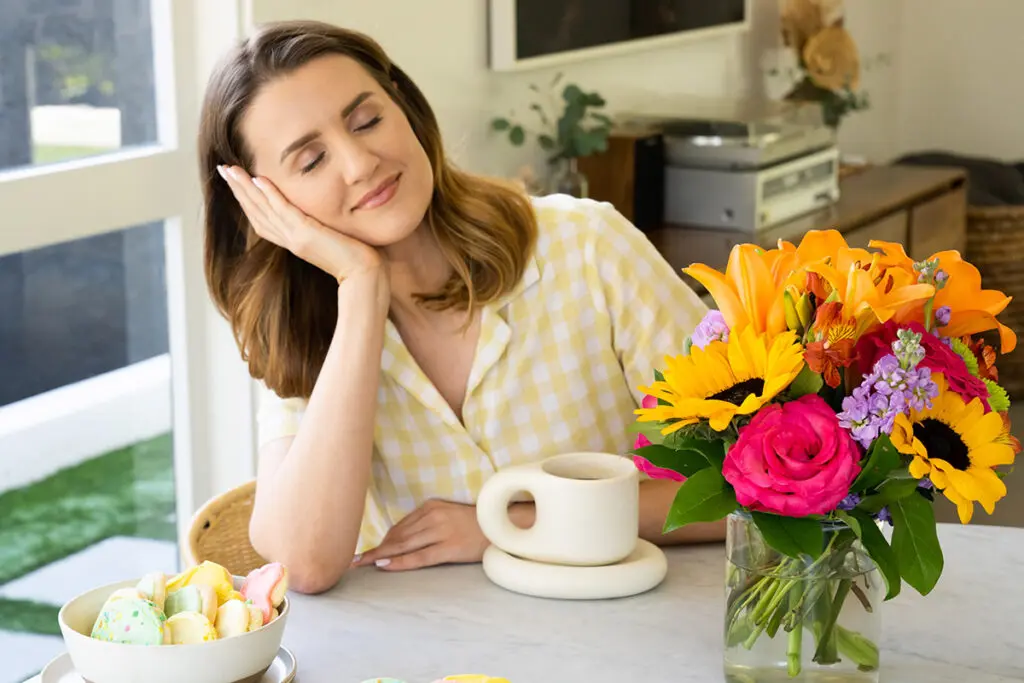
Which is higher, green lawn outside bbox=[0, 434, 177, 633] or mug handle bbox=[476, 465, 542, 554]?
mug handle bbox=[476, 465, 542, 554]

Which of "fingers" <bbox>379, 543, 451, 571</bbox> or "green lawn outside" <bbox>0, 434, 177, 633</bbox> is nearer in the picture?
"fingers" <bbox>379, 543, 451, 571</bbox>

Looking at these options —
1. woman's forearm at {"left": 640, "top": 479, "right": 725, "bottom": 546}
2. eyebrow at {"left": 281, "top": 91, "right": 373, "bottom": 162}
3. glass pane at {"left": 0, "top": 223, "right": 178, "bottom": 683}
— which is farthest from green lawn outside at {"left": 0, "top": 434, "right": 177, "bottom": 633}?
woman's forearm at {"left": 640, "top": 479, "right": 725, "bottom": 546}

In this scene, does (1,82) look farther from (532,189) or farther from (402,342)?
(532,189)

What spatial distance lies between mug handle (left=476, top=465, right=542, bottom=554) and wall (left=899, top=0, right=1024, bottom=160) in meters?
4.67

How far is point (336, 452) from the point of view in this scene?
4.95 feet

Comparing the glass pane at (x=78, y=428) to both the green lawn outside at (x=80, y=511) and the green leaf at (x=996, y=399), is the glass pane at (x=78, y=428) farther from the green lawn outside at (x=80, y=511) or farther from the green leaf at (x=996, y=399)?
the green leaf at (x=996, y=399)

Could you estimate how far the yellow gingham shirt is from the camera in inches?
65.4

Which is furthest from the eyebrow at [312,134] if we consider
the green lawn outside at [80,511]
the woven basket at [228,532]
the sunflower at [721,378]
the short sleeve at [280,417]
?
the green lawn outside at [80,511]

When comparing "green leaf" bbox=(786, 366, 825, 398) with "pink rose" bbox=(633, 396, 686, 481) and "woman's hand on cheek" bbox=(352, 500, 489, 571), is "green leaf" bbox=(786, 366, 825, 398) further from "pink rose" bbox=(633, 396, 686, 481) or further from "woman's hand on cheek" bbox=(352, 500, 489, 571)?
"woman's hand on cheek" bbox=(352, 500, 489, 571)

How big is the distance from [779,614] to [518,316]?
730 mm

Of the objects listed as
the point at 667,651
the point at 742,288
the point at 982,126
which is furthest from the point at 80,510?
the point at 982,126

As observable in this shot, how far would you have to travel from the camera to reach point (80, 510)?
7.86ft

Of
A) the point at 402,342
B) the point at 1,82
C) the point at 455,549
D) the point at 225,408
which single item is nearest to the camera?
the point at 455,549

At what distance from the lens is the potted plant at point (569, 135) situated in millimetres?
3041
